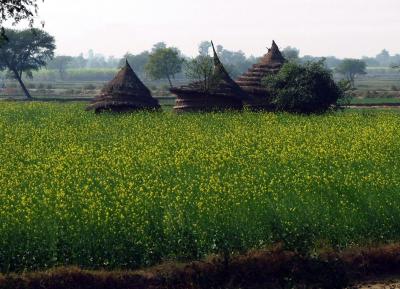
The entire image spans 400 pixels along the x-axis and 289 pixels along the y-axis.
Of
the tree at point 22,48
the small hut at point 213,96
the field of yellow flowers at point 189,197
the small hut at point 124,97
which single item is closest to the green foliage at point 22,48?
the tree at point 22,48

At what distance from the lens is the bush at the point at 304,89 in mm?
36938

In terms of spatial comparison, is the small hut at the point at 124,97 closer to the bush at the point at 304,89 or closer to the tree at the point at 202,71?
the tree at the point at 202,71

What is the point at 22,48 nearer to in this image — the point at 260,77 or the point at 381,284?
the point at 260,77

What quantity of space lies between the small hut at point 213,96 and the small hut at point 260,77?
5.11 feet

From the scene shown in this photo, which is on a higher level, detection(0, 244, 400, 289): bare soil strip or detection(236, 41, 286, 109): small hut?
detection(236, 41, 286, 109): small hut

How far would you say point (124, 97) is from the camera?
3916cm

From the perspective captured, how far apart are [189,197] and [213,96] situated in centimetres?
2338

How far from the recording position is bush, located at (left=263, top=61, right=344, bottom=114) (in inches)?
1454

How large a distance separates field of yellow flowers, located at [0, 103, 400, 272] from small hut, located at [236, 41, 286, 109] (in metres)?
16.0

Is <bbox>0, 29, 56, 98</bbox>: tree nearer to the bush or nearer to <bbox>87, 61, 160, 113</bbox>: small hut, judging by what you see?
<bbox>87, 61, 160, 113</bbox>: small hut

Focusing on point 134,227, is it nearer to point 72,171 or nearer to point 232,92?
point 72,171

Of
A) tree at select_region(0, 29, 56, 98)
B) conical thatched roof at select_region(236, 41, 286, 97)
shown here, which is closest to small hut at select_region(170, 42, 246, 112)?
conical thatched roof at select_region(236, 41, 286, 97)

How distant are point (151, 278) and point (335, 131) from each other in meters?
15.9

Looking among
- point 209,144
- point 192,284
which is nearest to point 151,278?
point 192,284
